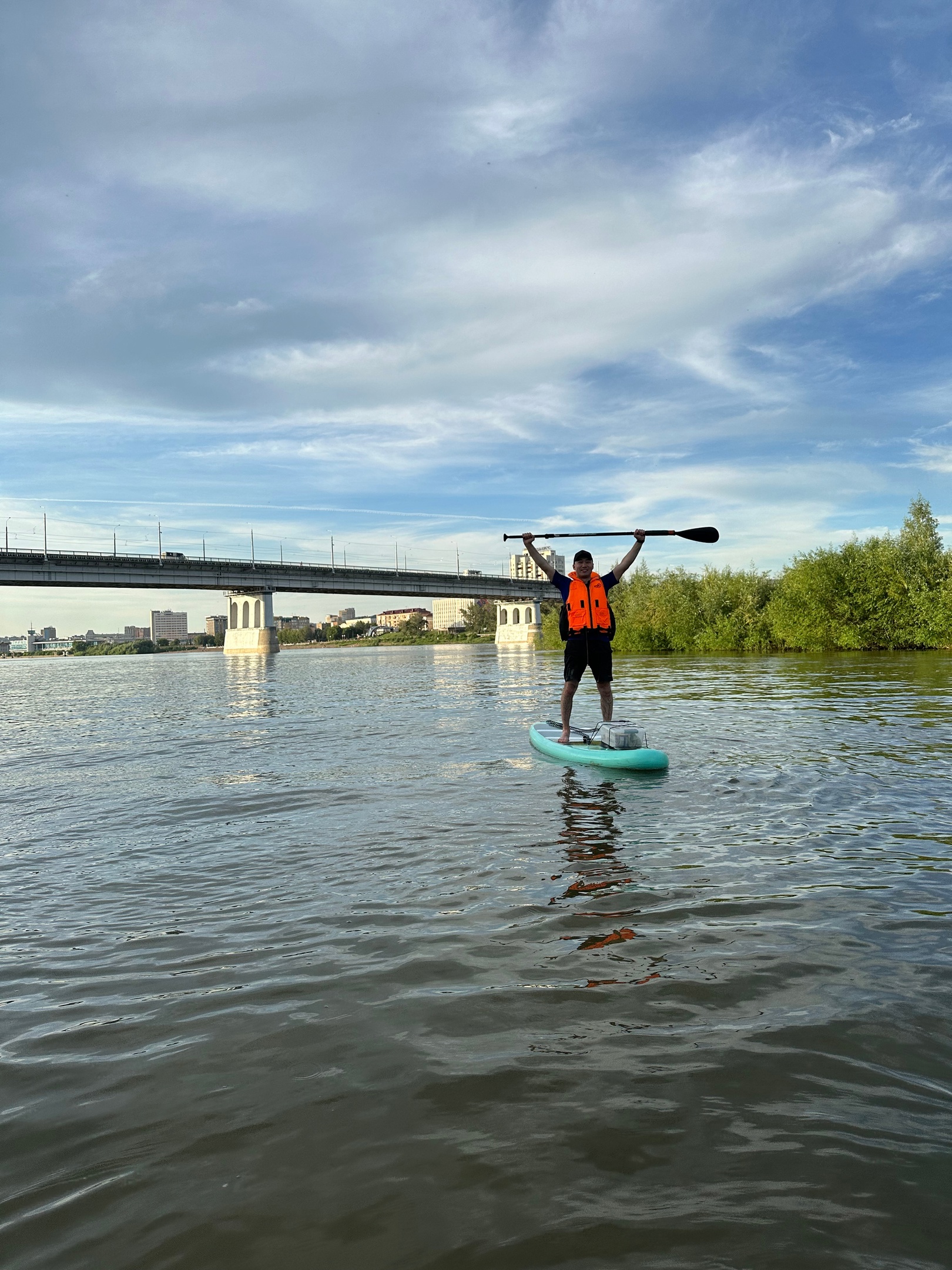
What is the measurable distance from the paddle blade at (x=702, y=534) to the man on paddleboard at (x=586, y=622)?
264cm

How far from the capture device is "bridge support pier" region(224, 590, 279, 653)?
10388cm

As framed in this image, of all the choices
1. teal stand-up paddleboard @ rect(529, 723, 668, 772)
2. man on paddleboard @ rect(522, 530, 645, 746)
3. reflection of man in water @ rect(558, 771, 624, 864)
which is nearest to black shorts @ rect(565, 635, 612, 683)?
man on paddleboard @ rect(522, 530, 645, 746)

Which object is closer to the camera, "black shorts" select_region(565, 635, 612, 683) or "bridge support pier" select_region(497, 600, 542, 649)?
"black shorts" select_region(565, 635, 612, 683)

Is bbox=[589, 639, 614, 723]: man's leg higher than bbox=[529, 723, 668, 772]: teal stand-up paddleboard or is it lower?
higher

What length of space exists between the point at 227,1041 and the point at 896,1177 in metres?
2.90

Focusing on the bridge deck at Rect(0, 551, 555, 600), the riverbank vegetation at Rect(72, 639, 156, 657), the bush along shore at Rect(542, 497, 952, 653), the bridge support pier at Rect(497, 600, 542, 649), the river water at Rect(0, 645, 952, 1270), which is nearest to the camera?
the river water at Rect(0, 645, 952, 1270)

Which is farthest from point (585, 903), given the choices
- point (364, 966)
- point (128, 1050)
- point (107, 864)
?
point (107, 864)

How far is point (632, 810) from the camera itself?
8.78 meters

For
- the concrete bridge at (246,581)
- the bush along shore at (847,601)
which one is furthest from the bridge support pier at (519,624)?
the bush along shore at (847,601)

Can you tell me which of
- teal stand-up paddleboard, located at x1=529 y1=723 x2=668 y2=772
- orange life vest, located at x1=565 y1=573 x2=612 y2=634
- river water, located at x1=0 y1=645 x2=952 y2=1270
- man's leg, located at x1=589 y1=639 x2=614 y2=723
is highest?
orange life vest, located at x1=565 y1=573 x2=612 y2=634

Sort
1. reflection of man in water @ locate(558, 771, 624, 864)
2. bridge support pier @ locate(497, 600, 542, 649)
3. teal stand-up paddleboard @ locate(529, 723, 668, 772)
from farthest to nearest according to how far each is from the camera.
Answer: bridge support pier @ locate(497, 600, 542, 649) < teal stand-up paddleboard @ locate(529, 723, 668, 772) < reflection of man in water @ locate(558, 771, 624, 864)

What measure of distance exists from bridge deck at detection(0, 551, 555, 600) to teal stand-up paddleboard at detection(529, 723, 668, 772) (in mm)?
71723

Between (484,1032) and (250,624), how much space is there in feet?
352

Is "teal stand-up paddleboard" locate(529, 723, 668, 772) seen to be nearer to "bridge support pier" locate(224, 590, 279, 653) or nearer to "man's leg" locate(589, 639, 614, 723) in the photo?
"man's leg" locate(589, 639, 614, 723)
